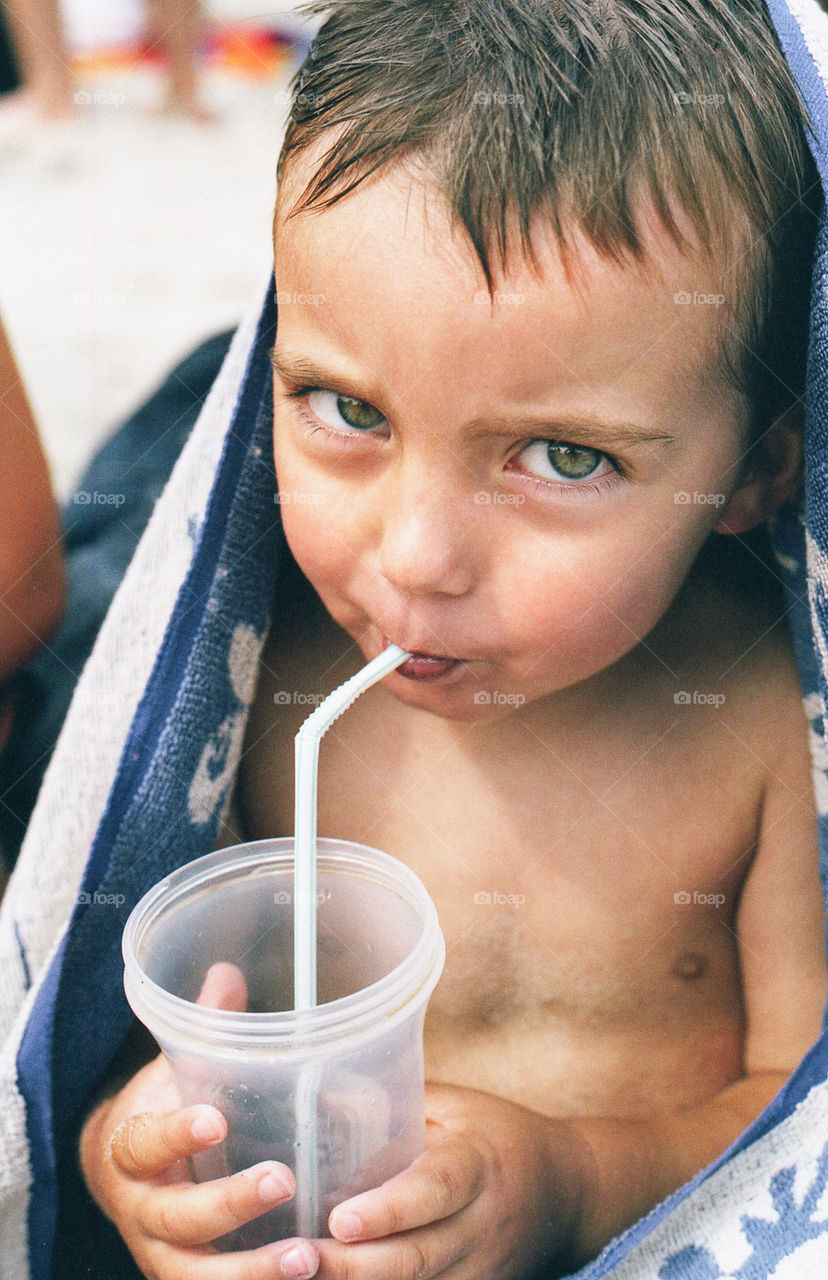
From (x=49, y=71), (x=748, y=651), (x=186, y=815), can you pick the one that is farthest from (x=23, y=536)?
(x=49, y=71)

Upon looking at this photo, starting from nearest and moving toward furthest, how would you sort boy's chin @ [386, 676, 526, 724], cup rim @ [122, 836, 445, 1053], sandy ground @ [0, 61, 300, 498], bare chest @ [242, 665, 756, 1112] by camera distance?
cup rim @ [122, 836, 445, 1053]
boy's chin @ [386, 676, 526, 724]
bare chest @ [242, 665, 756, 1112]
sandy ground @ [0, 61, 300, 498]

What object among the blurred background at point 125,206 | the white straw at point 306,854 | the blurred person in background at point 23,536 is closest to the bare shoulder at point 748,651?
the white straw at point 306,854

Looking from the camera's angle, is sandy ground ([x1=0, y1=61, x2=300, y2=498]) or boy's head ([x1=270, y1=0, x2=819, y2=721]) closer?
boy's head ([x1=270, y1=0, x2=819, y2=721])

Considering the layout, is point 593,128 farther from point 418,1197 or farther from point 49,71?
point 49,71

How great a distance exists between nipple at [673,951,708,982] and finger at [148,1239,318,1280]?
Result: 39cm

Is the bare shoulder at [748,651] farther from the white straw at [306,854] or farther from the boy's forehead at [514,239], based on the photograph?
the white straw at [306,854]

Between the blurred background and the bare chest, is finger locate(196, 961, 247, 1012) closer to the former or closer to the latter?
the bare chest

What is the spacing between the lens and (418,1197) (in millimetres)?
723

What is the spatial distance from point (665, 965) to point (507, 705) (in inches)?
11.1

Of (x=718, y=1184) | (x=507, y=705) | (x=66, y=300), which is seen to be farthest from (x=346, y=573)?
(x=66, y=300)

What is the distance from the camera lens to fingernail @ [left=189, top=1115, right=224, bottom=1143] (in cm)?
68

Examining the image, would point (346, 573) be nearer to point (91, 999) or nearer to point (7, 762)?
point (91, 999)

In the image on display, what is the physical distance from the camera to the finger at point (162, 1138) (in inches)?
26.7

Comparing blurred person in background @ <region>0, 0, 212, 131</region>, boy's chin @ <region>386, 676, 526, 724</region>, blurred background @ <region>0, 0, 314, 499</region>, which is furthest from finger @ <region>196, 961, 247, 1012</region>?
blurred person in background @ <region>0, 0, 212, 131</region>
